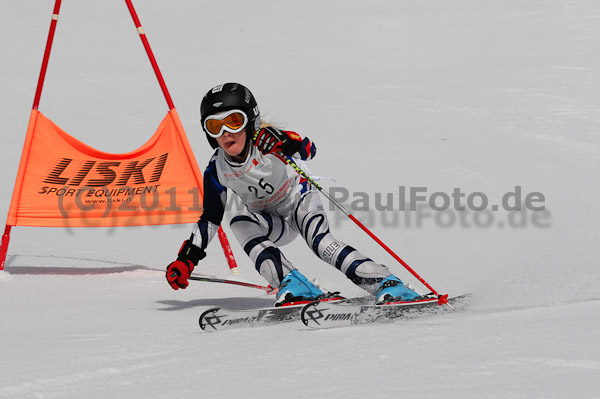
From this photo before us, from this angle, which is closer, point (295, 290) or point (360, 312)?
point (360, 312)

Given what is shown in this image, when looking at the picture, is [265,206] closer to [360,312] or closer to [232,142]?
[232,142]

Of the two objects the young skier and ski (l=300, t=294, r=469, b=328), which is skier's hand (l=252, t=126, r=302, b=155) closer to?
the young skier

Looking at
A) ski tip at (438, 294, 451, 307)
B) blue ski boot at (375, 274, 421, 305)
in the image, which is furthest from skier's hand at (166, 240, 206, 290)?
ski tip at (438, 294, 451, 307)

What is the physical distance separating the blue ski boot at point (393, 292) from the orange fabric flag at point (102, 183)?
2.39 m

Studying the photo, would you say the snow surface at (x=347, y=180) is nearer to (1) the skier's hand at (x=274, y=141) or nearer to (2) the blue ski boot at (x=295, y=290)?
(2) the blue ski boot at (x=295, y=290)

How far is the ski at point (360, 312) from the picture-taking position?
4457mm

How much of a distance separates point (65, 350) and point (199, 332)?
0.75 metres

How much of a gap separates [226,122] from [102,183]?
2.48 metres

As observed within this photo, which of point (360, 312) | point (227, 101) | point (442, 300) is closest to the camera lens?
point (360, 312)

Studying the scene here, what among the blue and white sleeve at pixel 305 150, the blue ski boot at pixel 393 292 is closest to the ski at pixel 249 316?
the blue ski boot at pixel 393 292

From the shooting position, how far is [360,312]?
4574mm

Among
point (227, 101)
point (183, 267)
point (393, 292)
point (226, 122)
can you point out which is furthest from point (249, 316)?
point (227, 101)

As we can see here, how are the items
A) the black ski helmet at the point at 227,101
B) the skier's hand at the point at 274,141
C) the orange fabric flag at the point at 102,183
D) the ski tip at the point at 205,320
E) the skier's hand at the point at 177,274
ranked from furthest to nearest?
the orange fabric flag at the point at 102,183, the skier's hand at the point at 177,274, the skier's hand at the point at 274,141, the black ski helmet at the point at 227,101, the ski tip at the point at 205,320

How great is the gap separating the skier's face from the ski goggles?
4 cm
